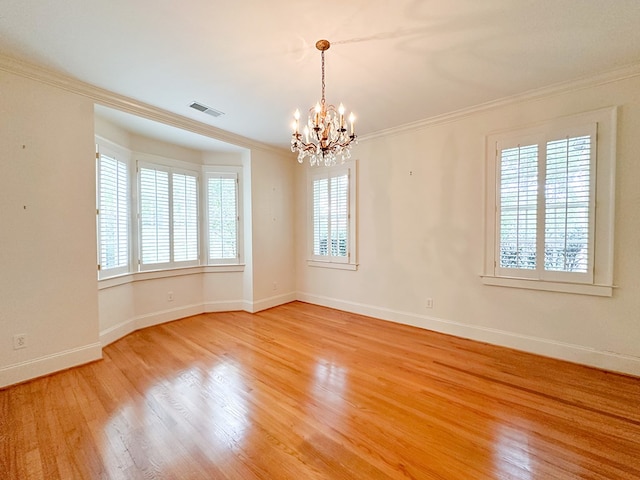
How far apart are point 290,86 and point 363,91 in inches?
31.6

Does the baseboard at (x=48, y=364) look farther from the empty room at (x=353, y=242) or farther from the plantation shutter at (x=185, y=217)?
the plantation shutter at (x=185, y=217)

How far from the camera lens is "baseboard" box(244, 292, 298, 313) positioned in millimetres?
4616

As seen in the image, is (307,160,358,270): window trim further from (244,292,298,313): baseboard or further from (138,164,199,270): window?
(138,164,199,270): window

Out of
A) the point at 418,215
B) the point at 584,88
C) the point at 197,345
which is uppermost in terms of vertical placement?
the point at 584,88

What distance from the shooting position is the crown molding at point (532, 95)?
258 cm

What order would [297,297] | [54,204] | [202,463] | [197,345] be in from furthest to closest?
[297,297]
[197,345]
[54,204]
[202,463]

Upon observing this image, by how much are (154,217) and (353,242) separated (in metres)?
3.12

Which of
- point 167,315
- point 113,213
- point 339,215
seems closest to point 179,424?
point 167,315

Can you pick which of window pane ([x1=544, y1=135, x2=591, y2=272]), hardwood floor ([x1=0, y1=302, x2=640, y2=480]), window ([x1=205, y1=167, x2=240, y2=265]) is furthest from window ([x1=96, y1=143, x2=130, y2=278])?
window pane ([x1=544, y1=135, x2=591, y2=272])

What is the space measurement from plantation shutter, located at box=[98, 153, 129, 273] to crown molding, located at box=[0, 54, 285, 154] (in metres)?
0.69

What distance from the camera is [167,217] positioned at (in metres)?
4.13

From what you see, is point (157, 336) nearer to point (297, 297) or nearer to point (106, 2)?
point (297, 297)

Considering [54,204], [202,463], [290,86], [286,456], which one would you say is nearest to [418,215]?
[290,86]

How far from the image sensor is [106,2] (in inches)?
70.0
